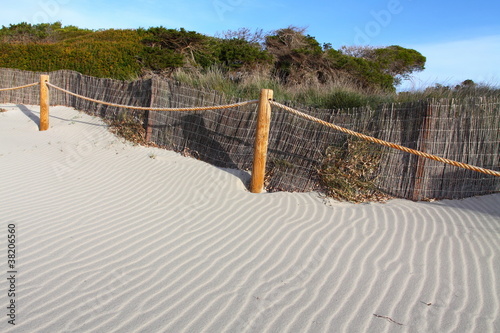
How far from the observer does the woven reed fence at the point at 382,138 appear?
4.89 meters

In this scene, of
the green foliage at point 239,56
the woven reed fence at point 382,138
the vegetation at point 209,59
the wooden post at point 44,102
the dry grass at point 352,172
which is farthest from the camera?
the green foliage at point 239,56

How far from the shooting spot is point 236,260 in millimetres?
3451

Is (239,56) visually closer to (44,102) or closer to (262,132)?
(44,102)

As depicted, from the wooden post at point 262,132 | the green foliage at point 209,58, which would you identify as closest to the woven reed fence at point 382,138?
the wooden post at point 262,132

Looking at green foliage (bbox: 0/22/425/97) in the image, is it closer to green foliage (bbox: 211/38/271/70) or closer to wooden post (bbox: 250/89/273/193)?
green foliage (bbox: 211/38/271/70)

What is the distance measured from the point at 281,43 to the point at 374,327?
53.9ft

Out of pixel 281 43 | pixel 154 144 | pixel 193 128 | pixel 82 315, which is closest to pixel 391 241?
pixel 82 315

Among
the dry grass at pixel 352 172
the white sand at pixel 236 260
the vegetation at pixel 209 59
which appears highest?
the vegetation at pixel 209 59

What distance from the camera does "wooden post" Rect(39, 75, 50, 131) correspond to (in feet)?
29.8

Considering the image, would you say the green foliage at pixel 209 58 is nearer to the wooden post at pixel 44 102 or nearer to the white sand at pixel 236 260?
the wooden post at pixel 44 102

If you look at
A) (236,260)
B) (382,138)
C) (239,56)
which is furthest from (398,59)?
(236,260)

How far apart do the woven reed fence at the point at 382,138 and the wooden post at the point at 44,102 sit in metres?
4.19

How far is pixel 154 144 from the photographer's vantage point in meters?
7.90

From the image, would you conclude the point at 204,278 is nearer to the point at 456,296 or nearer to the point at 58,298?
the point at 58,298
